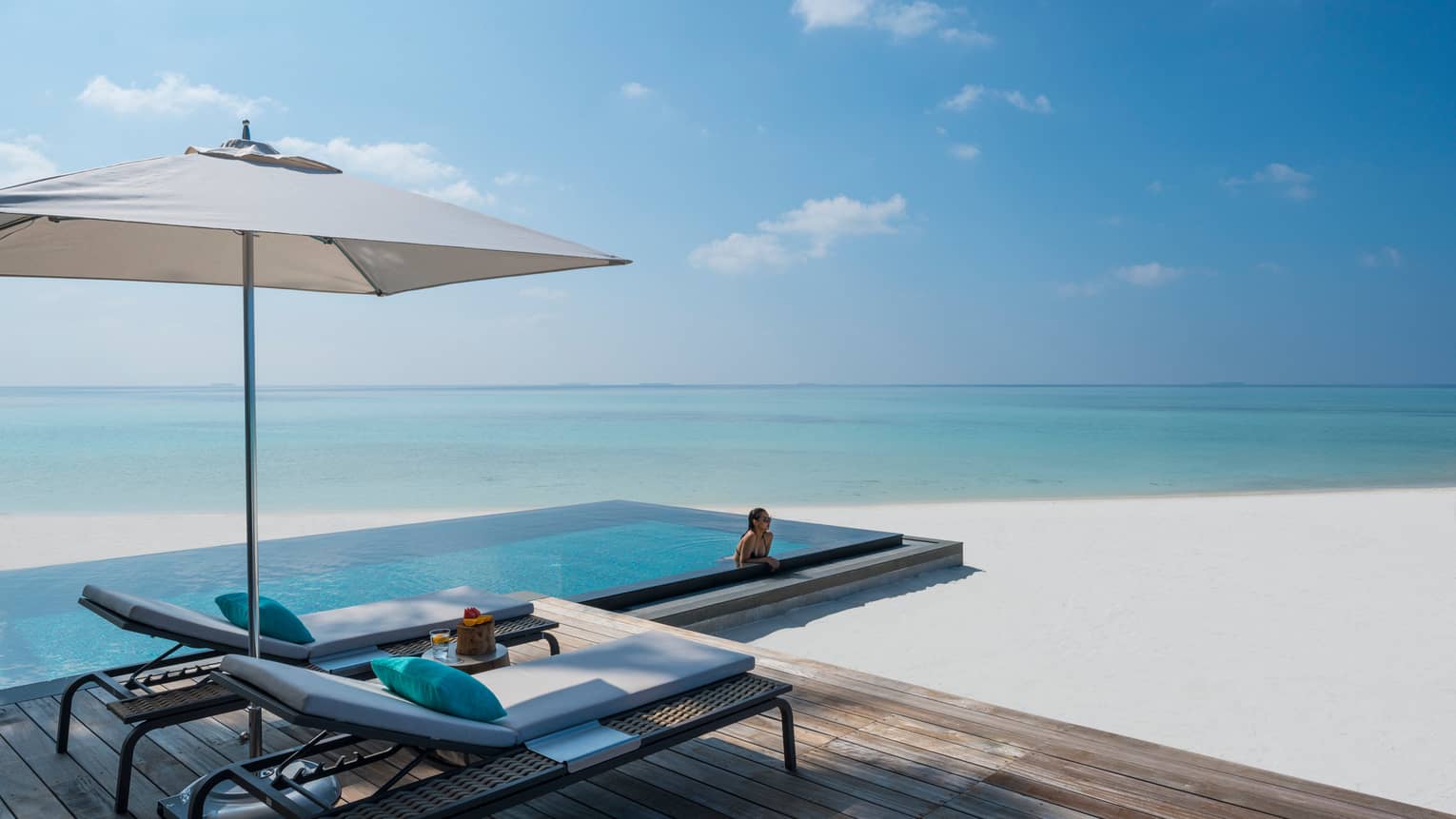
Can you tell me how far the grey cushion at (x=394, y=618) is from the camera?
303 centimetres

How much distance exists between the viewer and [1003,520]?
12.0 metres

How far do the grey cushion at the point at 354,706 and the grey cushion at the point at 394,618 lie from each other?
95 cm

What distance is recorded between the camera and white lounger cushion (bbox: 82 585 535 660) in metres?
2.58

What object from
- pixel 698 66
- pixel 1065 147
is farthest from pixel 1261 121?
pixel 698 66

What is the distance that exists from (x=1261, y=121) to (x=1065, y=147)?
11096 millimetres

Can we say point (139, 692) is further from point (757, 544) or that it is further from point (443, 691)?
point (757, 544)

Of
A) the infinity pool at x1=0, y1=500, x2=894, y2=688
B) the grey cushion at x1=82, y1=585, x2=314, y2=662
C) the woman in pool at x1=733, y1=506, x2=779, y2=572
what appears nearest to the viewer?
the grey cushion at x1=82, y1=585, x2=314, y2=662

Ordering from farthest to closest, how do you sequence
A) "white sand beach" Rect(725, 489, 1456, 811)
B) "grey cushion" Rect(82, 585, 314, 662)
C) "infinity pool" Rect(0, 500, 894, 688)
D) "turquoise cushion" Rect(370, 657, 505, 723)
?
"infinity pool" Rect(0, 500, 894, 688) < "white sand beach" Rect(725, 489, 1456, 811) < "grey cushion" Rect(82, 585, 314, 662) < "turquoise cushion" Rect(370, 657, 505, 723)

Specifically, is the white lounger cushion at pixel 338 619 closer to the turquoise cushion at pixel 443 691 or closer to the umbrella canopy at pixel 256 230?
the turquoise cushion at pixel 443 691

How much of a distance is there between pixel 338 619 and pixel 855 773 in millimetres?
2006

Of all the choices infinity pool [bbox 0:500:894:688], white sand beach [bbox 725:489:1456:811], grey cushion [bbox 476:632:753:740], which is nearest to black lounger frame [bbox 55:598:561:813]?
grey cushion [bbox 476:632:753:740]

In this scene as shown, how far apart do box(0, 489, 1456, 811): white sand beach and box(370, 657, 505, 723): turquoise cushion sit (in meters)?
3.50

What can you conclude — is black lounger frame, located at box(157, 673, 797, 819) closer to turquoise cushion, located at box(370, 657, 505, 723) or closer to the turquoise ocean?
turquoise cushion, located at box(370, 657, 505, 723)

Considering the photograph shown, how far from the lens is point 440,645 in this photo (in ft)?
9.78
